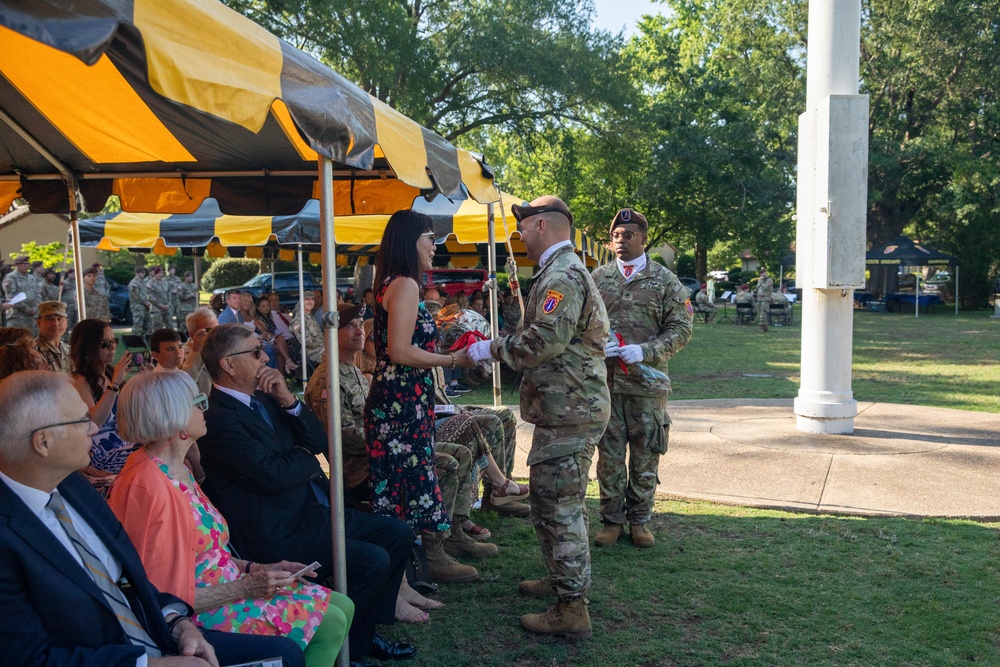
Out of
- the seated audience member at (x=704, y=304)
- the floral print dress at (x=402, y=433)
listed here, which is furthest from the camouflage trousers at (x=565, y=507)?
the seated audience member at (x=704, y=304)

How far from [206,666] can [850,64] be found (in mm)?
7744

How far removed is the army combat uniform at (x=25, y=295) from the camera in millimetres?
16125

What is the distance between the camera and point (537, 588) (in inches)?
169

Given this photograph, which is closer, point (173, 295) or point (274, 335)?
point (274, 335)

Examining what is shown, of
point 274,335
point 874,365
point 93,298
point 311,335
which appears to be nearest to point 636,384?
point 311,335

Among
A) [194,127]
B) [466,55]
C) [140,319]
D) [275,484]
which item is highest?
[466,55]

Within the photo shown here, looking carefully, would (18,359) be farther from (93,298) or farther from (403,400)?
(93,298)

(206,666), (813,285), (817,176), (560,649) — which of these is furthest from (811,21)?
(206,666)

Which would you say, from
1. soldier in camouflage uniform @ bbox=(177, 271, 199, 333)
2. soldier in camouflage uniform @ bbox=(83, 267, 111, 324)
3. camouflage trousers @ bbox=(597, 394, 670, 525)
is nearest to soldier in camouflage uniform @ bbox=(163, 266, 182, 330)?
soldier in camouflage uniform @ bbox=(177, 271, 199, 333)

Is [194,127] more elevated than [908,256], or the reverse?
[194,127]

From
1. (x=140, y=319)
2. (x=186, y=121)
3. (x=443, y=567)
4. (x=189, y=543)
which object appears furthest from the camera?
(x=140, y=319)

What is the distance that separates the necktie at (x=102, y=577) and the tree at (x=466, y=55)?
1809 cm

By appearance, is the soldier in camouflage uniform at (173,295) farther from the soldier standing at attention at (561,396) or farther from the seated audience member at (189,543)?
the seated audience member at (189,543)

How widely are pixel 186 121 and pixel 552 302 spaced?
2.28 metres
